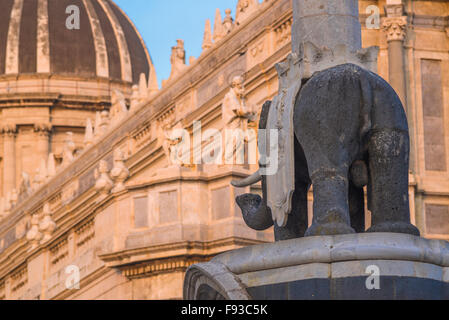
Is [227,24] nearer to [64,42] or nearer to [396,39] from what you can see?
[396,39]

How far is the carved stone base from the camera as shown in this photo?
9.11 meters

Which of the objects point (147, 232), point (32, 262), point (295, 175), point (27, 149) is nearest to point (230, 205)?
point (147, 232)

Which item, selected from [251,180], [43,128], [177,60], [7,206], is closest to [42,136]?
[43,128]

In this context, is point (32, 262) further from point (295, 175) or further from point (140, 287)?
point (295, 175)

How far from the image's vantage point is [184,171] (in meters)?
23.1

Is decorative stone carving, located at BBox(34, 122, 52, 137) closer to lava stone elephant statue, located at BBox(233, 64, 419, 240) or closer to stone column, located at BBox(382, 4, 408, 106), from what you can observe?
stone column, located at BBox(382, 4, 408, 106)

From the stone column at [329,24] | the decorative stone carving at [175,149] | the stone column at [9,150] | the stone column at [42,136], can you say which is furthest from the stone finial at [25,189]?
the stone column at [329,24]

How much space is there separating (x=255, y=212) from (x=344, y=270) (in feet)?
5.74

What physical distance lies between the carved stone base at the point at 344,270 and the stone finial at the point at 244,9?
26.6 meters

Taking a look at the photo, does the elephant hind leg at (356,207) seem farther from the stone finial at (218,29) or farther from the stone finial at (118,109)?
the stone finial at (118,109)

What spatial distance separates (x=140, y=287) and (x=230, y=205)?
7.21ft

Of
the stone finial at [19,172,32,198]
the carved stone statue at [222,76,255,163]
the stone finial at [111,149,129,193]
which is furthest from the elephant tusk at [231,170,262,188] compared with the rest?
the stone finial at [19,172,32,198]

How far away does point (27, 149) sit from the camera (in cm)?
8100
